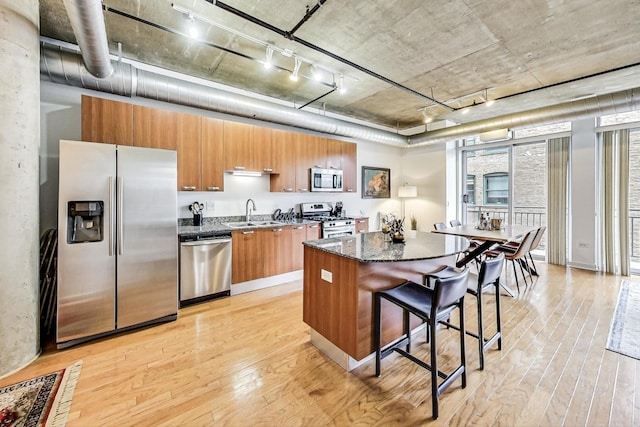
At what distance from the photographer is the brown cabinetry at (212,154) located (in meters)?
3.69

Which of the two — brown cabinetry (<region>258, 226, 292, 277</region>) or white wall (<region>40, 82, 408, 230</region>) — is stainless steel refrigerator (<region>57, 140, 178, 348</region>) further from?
brown cabinetry (<region>258, 226, 292, 277</region>)

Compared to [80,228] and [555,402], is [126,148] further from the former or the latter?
[555,402]


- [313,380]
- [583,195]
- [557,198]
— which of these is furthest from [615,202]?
[313,380]

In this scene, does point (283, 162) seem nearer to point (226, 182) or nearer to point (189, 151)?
point (226, 182)

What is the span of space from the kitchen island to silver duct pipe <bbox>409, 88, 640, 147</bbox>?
3.42 m

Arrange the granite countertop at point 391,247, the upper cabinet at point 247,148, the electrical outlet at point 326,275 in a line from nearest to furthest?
the granite countertop at point 391,247 → the electrical outlet at point 326,275 → the upper cabinet at point 247,148

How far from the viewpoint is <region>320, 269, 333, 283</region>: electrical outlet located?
225 cm

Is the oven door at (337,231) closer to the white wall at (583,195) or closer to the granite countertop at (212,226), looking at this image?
the granite countertop at (212,226)

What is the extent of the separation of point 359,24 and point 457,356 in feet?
10.8

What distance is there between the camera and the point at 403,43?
9.84ft

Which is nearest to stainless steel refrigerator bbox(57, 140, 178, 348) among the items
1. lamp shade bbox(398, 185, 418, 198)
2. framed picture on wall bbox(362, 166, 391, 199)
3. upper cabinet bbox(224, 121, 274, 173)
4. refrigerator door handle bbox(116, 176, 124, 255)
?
refrigerator door handle bbox(116, 176, 124, 255)

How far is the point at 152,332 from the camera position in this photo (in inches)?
110

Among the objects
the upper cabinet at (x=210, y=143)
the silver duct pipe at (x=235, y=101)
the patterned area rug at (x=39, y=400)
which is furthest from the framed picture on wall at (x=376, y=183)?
the patterned area rug at (x=39, y=400)

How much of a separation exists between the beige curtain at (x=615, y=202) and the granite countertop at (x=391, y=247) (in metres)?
4.15
